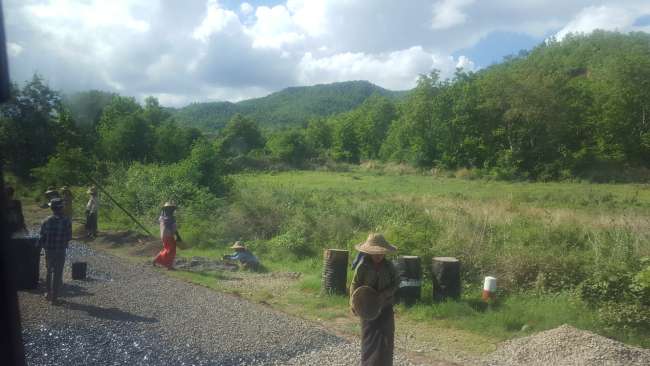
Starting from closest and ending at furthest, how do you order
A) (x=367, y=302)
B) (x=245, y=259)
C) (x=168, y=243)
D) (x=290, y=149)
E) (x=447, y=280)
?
1. (x=367, y=302)
2. (x=447, y=280)
3. (x=168, y=243)
4. (x=245, y=259)
5. (x=290, y=149)

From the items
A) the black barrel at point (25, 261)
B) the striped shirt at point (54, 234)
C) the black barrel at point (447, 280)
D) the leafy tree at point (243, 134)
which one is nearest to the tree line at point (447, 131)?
the leafy tree at point (243, 134)

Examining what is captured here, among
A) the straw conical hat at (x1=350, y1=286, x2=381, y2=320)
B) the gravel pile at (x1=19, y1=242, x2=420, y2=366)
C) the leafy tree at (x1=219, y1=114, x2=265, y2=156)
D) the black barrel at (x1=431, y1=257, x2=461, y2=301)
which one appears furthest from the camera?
the leafy tree at (x1=219, y1=114, x2=265, y2=156)

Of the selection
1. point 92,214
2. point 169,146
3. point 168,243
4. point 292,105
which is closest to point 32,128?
point 169,146

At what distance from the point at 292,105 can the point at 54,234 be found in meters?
152

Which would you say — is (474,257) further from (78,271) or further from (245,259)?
(78,271)

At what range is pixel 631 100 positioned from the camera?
45.7 meters

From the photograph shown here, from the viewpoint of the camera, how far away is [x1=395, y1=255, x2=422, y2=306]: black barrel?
934 cm

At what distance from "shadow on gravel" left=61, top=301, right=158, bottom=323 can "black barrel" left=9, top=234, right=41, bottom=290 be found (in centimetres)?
119

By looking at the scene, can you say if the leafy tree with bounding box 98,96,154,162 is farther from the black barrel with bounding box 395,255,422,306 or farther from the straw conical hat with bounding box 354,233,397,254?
the straw conical hat with bounding box 354,233,397,254

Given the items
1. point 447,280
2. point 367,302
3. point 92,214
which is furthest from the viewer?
point 92,214

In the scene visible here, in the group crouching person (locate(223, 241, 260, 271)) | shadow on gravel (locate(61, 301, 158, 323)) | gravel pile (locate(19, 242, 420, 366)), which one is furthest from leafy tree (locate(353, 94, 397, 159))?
shadow on gravel (locate(61, 301, 158, 323))

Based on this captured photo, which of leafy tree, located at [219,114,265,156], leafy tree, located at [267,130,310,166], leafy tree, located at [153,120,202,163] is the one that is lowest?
leafy tree, located at [153,120,202,163]

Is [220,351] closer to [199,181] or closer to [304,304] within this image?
[304,304]

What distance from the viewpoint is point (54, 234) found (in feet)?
27.7
